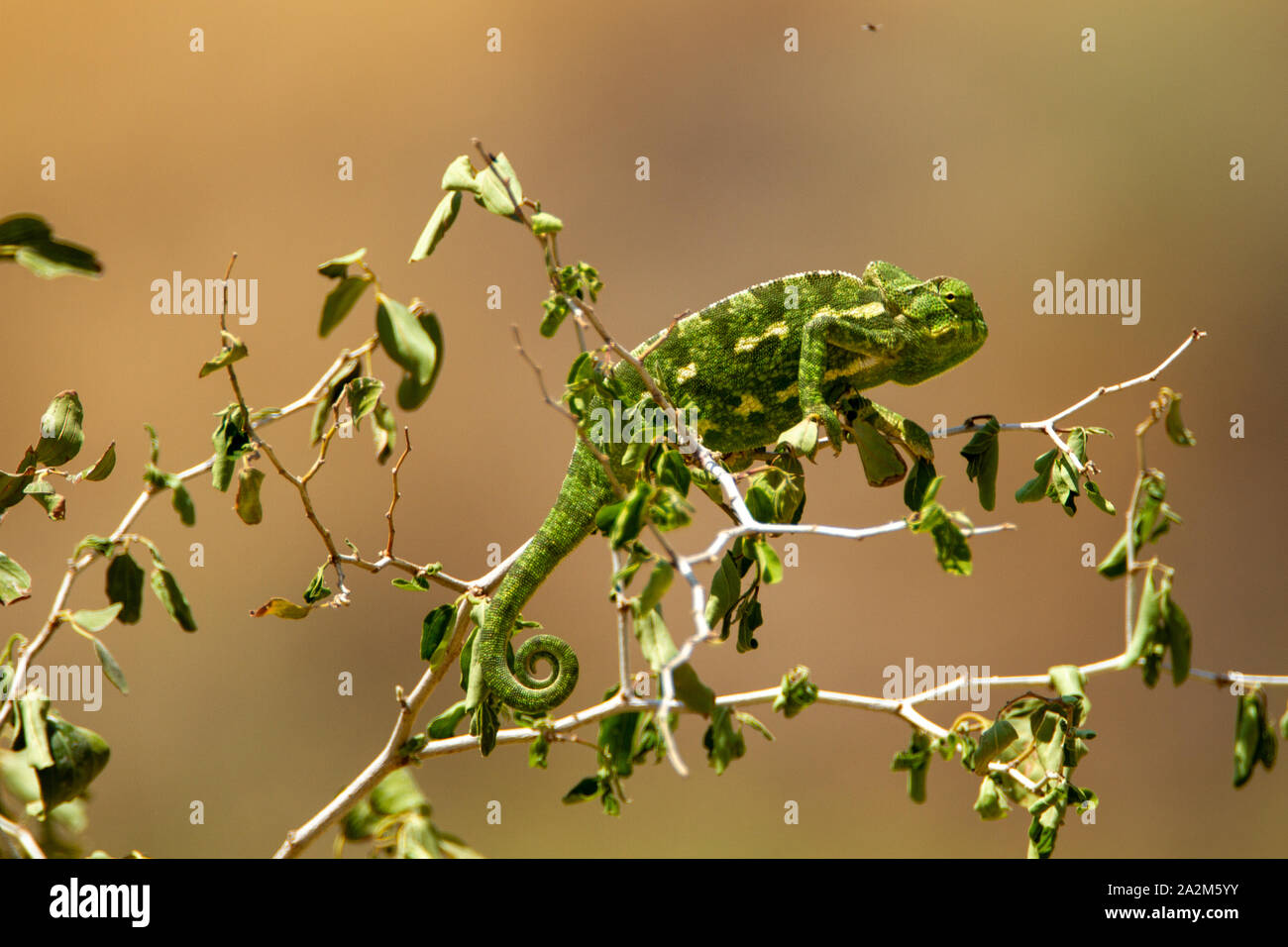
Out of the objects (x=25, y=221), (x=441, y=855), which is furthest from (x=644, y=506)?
(x=25, y=221)

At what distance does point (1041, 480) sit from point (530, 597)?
731 millimetres

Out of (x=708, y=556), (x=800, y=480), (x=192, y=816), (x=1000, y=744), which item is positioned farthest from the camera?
(x=192, y=816)

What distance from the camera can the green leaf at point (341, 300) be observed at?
3.14ft

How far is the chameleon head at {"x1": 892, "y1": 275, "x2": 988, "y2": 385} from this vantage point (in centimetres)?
180

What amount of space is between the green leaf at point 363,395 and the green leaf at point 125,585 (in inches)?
10.7

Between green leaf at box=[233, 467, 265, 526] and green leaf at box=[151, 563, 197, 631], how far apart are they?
19 centimetres

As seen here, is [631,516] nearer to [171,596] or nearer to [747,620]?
[171,596]

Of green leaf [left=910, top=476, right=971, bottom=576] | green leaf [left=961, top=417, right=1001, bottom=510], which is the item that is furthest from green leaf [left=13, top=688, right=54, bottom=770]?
green leaf [left=961, top=417, right=1001, bottom=510]

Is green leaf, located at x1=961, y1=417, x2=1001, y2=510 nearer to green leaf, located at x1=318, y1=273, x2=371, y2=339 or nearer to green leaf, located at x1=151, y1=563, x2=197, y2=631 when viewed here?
green leaf, located at x1=318, y1=273, x2=371, y2=339

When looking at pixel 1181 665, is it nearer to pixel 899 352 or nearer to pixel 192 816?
pixel 899 352

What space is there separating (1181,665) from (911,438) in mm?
662

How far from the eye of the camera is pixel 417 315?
1.02 metres

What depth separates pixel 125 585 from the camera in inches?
39.2
